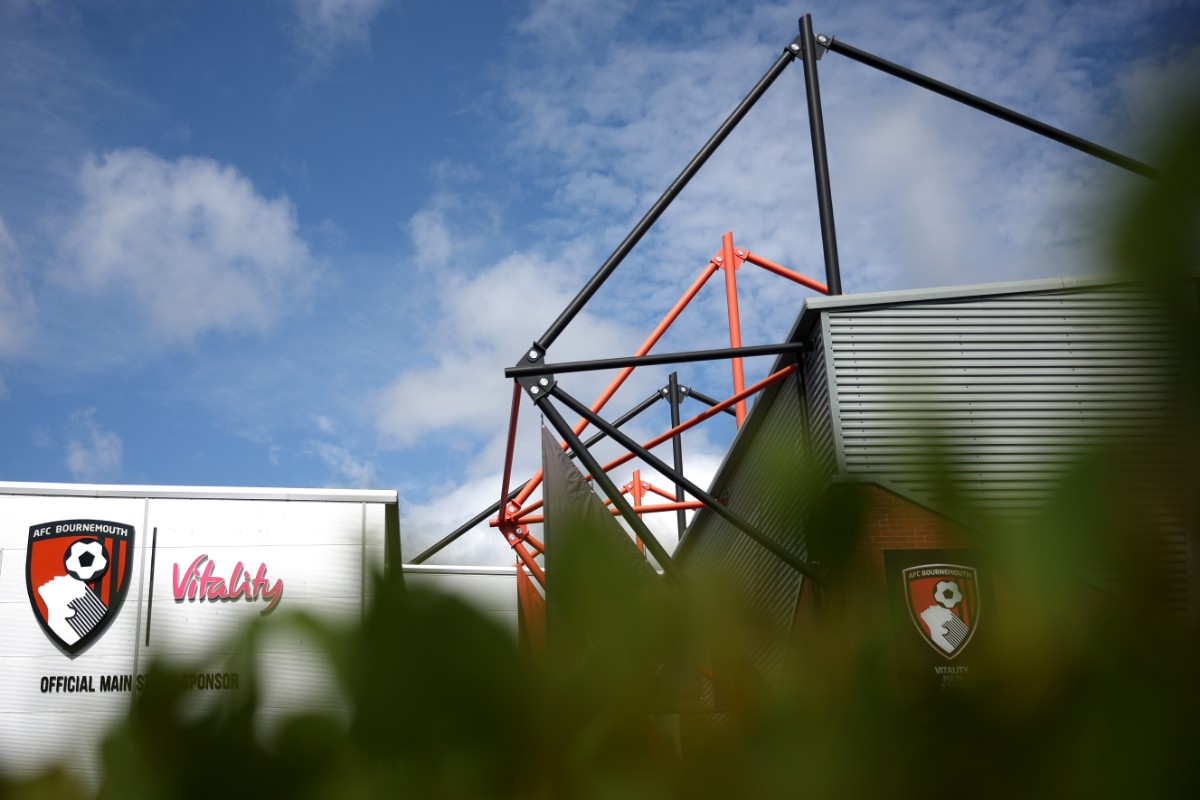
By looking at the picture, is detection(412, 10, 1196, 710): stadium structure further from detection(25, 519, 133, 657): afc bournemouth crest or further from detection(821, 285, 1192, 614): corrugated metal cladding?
detection(25, 519, 133, 657): afc bournemouth crest

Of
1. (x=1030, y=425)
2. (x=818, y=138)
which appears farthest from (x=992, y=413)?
(x=818, y=138)

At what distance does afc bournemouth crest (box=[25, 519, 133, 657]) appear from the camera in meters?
11.2

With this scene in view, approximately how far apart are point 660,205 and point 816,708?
964cm

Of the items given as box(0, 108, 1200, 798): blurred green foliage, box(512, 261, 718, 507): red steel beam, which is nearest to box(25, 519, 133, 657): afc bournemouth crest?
box(512, 261, 718, 507): red steel beam

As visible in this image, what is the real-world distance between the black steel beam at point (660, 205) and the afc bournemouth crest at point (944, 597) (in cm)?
896

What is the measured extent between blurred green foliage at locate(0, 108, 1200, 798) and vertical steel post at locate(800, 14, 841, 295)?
921cm

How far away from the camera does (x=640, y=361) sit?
885 cm

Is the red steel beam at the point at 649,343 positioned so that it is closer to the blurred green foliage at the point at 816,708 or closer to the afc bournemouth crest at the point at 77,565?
the afc bournemouth crest at the point at 77,565

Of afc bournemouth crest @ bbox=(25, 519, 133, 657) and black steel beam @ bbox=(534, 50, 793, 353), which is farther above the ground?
black steel beam @ bbox=(534, 50, 793, 353)

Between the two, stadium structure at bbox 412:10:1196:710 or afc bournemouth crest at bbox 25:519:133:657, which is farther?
afc bournemouth crest at bbox 25:519:133:657

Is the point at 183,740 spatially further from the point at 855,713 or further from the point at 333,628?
the point at 855,713

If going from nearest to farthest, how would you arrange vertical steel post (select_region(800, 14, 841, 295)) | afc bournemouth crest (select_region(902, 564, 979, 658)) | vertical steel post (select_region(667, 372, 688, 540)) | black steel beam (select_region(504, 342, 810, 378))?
afc bournemouth crest (select_region(902, 564, 979, 658)), black steel beam (select_region(504, 342, 810, 378)), vertical steel post (select_region(800, 14, 841, 295)), vertical steel post (select_region(667, 372, 688, 540))

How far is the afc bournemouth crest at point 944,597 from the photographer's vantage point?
42 cm

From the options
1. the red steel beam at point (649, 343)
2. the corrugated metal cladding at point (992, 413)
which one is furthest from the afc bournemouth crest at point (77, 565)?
the corrugated metal cladding at point (992, 413)
